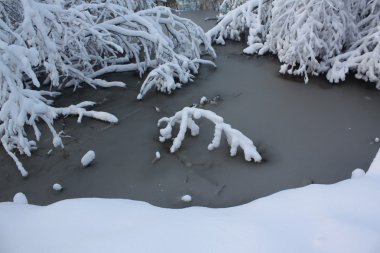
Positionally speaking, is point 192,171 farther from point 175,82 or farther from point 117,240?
A: point 175,82

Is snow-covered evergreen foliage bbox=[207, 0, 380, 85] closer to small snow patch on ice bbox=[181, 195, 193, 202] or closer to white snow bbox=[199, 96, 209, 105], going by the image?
white snow bbox=[199, 96, 209, 105]

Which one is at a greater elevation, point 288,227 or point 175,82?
point 288,227

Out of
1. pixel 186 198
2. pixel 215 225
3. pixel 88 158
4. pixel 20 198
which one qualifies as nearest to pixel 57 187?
pixel 20 198

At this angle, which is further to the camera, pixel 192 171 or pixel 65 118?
pixel 65 118

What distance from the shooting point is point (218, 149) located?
5.90 metres

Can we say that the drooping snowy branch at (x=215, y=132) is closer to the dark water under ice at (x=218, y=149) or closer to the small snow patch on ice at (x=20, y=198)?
the dark water under ice at (x=218, y=149)

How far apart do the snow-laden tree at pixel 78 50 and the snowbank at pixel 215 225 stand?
5.02 feet

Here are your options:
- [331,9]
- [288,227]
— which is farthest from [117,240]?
[331,9]

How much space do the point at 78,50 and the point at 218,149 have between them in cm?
439

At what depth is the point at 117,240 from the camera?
10.1 ft

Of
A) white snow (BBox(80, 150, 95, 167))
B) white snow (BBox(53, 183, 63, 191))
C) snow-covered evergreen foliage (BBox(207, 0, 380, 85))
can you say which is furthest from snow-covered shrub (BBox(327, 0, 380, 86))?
white snow (BBox(53, 183, 63, 191))

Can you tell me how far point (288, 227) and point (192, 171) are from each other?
2.46 m

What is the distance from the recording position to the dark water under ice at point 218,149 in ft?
16.9

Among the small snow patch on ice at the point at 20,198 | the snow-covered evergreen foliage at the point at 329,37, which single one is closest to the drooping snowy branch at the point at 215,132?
the small snow patch on ice at the point at 20,198
